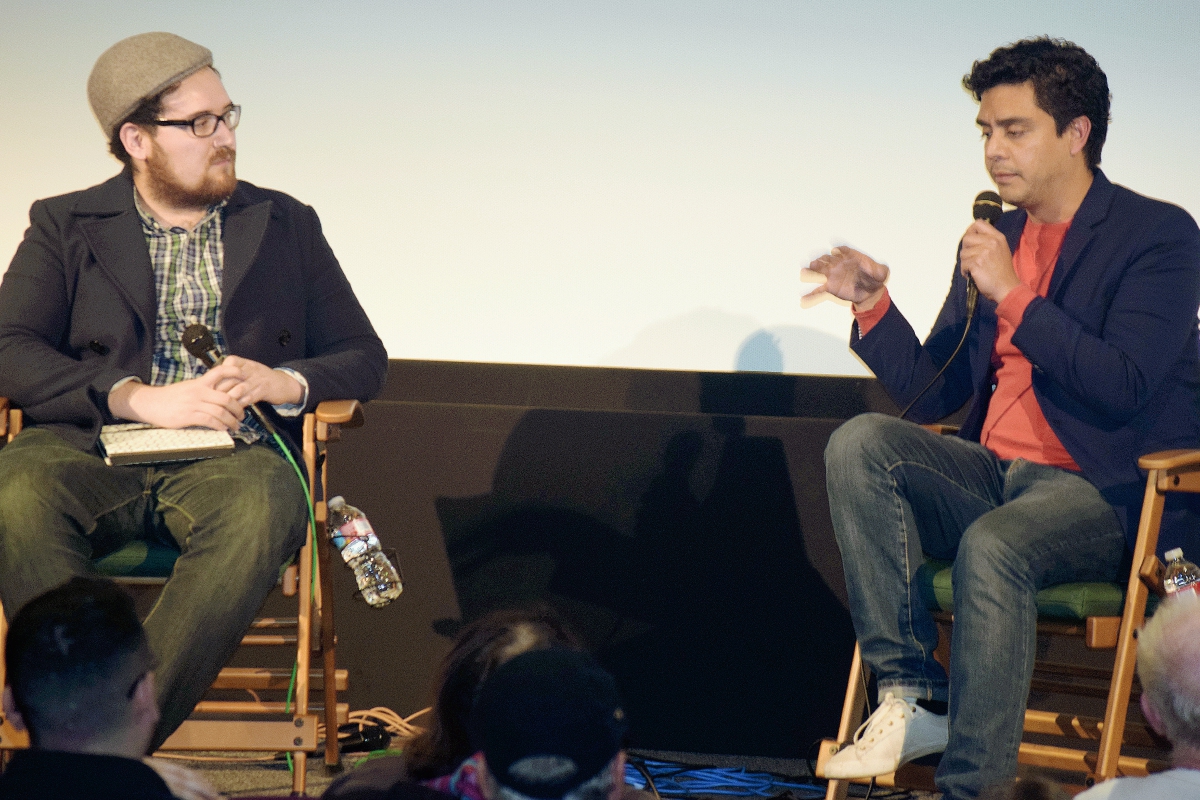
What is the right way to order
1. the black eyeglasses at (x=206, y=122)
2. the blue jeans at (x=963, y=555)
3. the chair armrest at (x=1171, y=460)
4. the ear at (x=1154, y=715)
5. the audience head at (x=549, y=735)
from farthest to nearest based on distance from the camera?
1. the black eyeglasses at (x=206, y=122)
2. the chair armrest at (x=1171, y=460)
3. the blue jeans at (x=963, y=555)
4. the ear at (x=1154, y=715)
5. the audience head at (x=549, y=735)

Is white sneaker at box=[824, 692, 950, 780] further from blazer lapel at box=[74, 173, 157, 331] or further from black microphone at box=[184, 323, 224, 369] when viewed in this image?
blazer lapel at box=[74, 173, 157, 331]

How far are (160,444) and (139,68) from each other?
0.76 m

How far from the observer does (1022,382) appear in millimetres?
2271

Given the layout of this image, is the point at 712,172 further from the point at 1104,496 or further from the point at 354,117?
the point at 1104,496

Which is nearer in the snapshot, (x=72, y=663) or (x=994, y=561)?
(x=72, y=663)

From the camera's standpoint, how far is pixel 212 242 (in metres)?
2.43

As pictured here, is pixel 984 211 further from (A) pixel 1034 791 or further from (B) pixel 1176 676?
(A) pixel 1034 791

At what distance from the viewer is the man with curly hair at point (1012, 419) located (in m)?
1.87

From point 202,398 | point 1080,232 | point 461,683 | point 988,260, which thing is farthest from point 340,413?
point 1080,232

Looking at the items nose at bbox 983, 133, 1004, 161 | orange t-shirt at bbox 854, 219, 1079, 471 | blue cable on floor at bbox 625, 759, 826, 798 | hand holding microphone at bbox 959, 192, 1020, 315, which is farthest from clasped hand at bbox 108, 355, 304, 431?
nose at bbox 983, 133, 1004, 161

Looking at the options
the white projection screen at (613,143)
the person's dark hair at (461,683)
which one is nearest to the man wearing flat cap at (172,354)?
the white projection screen at (613,143)

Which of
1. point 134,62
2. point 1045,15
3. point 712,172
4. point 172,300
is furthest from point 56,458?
point 1045,15

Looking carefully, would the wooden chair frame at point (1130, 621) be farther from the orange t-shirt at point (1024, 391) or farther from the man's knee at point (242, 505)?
the man's knee at point (242, 505)

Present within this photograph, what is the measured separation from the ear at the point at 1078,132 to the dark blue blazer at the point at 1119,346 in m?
0.07
